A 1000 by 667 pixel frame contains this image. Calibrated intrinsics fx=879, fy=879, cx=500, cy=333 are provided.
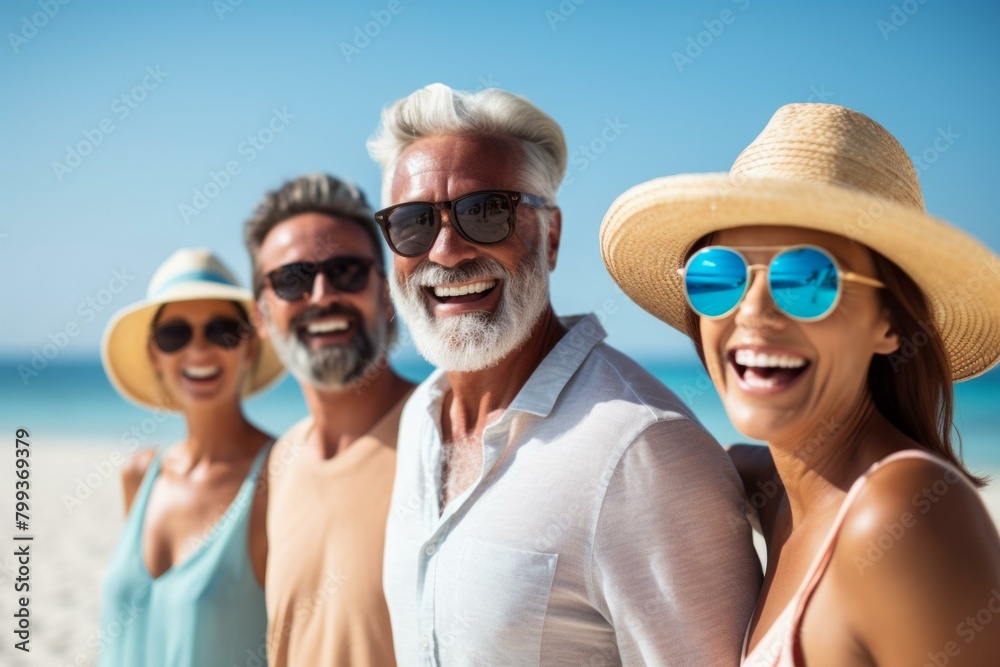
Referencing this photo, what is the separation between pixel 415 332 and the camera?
2.94 metres

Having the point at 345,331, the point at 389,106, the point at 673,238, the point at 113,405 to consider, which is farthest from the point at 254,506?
the point at 113,405

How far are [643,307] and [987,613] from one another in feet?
4.37

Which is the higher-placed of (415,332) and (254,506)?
(415,332)

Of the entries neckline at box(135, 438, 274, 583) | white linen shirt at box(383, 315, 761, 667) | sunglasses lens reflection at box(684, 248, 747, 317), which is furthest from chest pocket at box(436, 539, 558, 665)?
neckline at box(135, 438, 274, 583)

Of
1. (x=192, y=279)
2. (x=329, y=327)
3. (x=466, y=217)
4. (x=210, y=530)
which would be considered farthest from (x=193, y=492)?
(x=466, y=217)

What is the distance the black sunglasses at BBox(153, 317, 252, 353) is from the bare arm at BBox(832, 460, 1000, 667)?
138 inches

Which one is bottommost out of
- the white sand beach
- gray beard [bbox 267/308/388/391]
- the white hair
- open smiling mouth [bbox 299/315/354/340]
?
the white sand beach

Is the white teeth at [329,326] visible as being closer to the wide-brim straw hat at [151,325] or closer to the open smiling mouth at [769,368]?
the wide-brim straw hat at [151,325]

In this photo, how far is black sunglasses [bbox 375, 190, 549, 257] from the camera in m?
2.71

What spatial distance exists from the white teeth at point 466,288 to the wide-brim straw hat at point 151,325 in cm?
183

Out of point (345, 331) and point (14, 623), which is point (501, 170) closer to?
point (345, 331)

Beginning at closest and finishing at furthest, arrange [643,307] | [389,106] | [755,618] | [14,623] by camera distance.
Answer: [755,618]
[643,307]
[389,106]
[14,623]

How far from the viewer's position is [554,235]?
2994 mm

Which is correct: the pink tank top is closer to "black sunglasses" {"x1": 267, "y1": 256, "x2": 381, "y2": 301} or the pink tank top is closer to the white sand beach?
"black sunglasses" {"x1": 267, "y1": 256, "x2": 381, "y2": 301}
